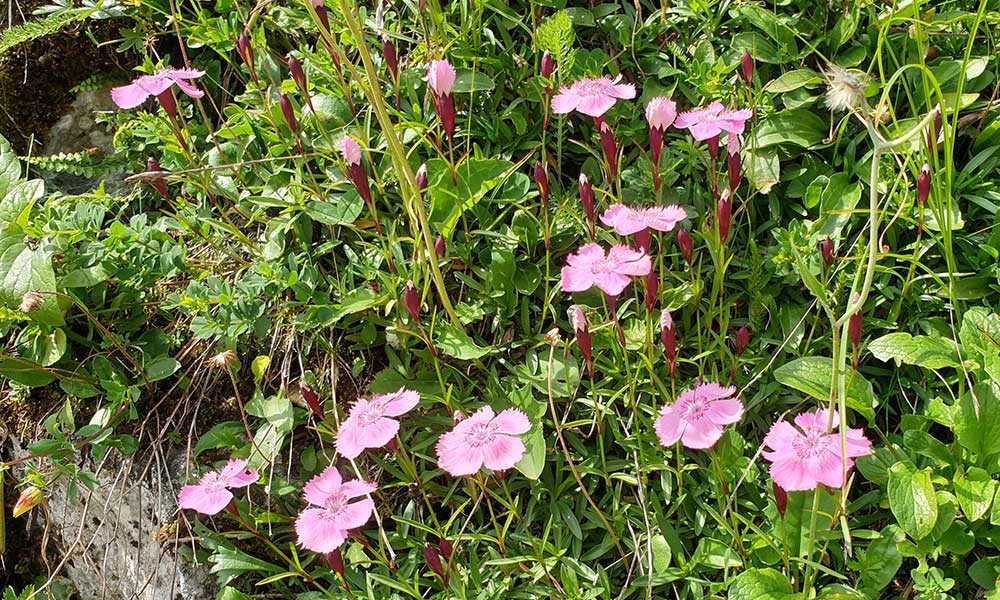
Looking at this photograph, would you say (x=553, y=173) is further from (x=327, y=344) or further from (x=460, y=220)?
(x=327, y=344)

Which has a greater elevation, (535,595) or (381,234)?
(381,234)

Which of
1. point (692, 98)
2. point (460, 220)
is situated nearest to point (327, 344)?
point (460, 220)

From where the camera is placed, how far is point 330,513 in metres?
1.67

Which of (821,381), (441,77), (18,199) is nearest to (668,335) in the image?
(821,381)

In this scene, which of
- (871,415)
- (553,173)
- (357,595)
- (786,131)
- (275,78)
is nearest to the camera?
(871,415)

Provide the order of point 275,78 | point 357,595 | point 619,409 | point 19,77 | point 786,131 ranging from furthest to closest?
point 19,77, point 275,78, point 786,131, point 619,409, point 357,595

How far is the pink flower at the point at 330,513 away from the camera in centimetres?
160

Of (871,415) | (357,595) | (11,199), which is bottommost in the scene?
(357,595)

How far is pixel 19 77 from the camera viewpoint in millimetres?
2633

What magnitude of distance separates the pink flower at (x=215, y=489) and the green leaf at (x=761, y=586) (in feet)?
3.23

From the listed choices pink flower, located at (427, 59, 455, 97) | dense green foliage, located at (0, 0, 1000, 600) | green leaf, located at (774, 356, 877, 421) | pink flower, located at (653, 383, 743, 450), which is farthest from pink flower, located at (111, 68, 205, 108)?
green leaf, located at (774, 356, 877, 421)

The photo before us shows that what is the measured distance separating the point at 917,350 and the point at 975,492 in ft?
0.94

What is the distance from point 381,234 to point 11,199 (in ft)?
3.01

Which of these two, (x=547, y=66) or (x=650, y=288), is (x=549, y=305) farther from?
(x=547, y=66)
